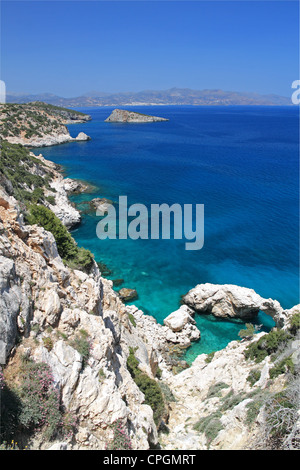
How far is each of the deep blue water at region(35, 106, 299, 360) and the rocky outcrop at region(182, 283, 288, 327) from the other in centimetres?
100

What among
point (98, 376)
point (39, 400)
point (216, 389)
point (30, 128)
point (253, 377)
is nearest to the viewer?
point (39, 400)

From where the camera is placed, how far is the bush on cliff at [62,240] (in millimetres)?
18156

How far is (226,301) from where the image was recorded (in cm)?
2641

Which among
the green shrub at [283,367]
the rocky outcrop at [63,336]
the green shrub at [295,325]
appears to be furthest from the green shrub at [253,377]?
the rocky outcrop at [63,336]

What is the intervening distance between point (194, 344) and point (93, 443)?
16.3 meters

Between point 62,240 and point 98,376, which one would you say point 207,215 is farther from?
point 98,376

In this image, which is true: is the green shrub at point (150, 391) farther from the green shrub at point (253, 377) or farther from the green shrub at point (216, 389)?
the green shrub at point (253, 377)

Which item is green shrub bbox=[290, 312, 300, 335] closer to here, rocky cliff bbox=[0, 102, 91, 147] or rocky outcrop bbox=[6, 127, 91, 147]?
rocky cliff bbox=[0, 102, 91, 147]

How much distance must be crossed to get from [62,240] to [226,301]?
16378mm

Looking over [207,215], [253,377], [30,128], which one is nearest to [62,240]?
→ [253,377]

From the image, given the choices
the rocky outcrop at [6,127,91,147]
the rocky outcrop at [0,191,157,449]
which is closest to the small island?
the rocky outcrop at [6,127,91,147]

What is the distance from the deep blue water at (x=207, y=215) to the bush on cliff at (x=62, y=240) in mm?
10894

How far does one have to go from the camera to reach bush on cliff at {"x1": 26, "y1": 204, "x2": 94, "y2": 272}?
59.6 ft
